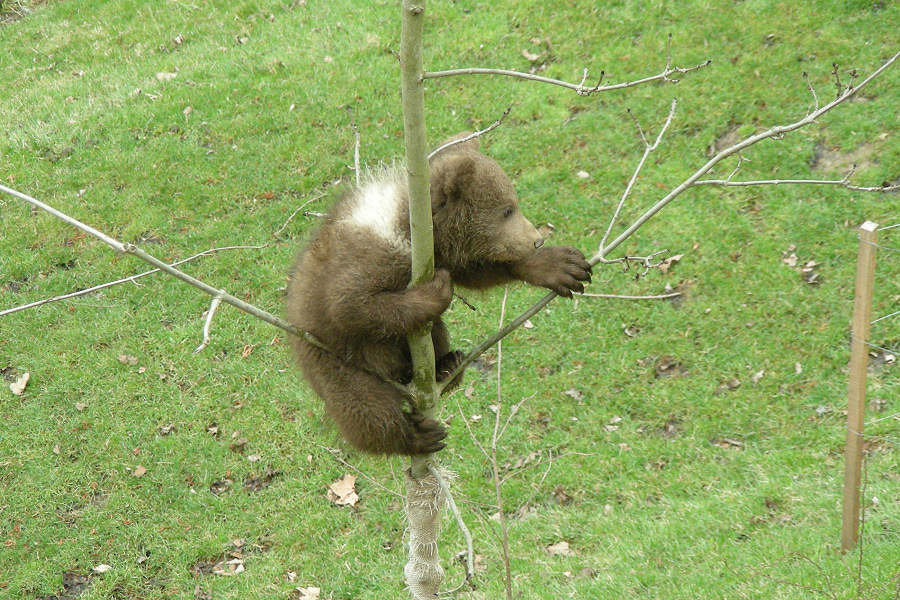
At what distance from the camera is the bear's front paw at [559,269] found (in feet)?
10.8

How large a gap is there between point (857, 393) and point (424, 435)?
2597 mm

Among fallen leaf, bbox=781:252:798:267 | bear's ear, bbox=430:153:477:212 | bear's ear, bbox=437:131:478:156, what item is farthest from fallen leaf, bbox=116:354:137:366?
fallen leaf, bbox=781:252:798:267

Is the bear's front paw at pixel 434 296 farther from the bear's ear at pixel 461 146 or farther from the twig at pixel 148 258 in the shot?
the bear's ear at pixel 461 146

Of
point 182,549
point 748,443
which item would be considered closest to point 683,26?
point 748,443

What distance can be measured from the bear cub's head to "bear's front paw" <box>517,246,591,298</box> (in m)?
0.09

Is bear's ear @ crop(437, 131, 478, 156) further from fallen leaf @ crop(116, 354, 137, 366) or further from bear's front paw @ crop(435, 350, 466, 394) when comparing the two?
fallen leaf @ crop(116, 354, 137, 366)

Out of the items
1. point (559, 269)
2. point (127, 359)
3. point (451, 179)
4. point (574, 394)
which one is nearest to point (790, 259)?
point (574, 394)

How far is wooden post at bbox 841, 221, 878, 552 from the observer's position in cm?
425

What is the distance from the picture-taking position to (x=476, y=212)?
354 cm

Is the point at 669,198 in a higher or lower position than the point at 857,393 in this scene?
higher

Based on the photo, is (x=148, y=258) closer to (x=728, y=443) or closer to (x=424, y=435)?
(x=424, y=435)

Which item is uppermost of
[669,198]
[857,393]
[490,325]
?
[669,198]

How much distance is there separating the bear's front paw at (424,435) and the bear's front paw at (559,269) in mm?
763

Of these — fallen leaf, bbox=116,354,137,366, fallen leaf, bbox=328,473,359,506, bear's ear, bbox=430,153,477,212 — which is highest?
bear's ear, bbox=430,153,477,212
